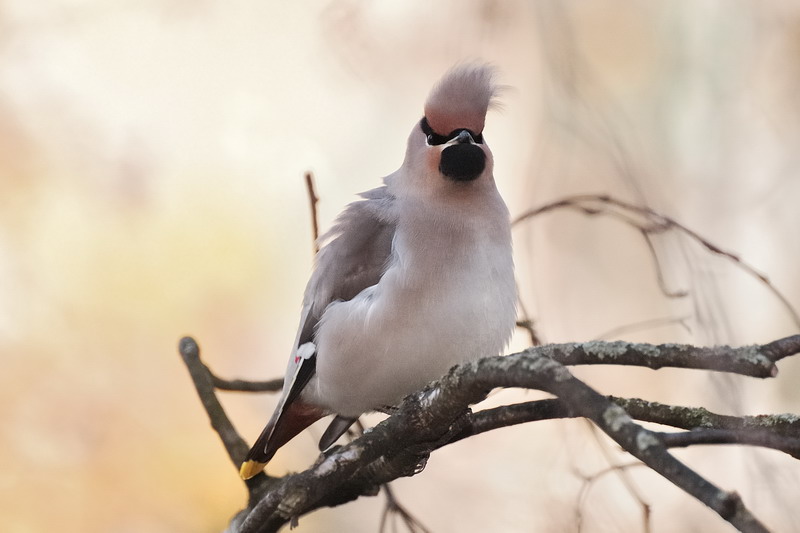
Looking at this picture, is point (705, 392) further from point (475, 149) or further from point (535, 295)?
point (475, 149)

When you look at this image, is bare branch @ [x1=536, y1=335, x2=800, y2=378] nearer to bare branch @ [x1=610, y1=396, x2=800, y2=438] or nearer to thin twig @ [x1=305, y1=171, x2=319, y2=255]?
bare branch @ [x1=610, y1=396, x2=800, y2=438]

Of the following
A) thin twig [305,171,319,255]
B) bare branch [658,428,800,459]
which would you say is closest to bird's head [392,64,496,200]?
thin twig [305,171,319,255]

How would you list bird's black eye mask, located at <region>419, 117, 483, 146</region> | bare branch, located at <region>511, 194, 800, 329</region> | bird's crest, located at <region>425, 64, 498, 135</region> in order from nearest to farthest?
bare branch, located at <region>511, 194, 800, 329</region> < bird's crest, located at <region>425, 64, 498, 135</region> < bird's black eye mask, located at <region>419, 117, 483, 146</region>

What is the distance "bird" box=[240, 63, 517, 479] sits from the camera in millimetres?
2160

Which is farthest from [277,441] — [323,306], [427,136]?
[427,136]

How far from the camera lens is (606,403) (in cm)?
128

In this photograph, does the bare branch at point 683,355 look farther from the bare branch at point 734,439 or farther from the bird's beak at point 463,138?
the bird's beak at point 463,138

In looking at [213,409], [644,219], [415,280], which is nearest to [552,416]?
[644,219]

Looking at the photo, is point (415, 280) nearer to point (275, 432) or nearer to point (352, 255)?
point (352, 255)

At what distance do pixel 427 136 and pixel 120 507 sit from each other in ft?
4.81

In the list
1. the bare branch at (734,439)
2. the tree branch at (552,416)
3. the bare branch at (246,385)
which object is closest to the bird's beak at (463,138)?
the tree branch at (552,416)

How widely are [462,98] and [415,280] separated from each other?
43 cm

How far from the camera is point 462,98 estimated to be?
7.10 feet

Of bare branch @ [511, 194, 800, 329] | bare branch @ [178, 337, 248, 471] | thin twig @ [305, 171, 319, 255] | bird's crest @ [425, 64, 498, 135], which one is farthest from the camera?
bare branch @ [178, 337, 248, 471]
